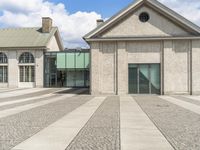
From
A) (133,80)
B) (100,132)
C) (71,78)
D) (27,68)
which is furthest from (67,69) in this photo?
(100,132)

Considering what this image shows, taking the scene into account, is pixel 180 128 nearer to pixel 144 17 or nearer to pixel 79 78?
pixel 144 17

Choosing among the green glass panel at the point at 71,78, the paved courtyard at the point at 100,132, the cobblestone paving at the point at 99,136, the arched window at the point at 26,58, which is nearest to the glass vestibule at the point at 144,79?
the paved courtyard at the point at 100,132

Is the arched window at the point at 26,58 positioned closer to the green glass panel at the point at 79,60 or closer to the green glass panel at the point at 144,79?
the green glass panel at the point at 79,60

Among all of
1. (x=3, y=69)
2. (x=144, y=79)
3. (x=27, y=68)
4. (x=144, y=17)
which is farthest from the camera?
(x=3, y=69)

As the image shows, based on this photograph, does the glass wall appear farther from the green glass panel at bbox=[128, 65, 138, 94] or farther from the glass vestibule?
the glass vestibule

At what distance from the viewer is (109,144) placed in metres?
7.89

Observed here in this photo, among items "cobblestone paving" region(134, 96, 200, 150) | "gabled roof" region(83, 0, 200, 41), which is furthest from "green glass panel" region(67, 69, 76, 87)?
"cobblestone paving" region(134, 96, 200, 150)

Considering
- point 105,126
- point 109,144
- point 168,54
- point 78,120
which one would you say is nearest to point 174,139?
point 109,144

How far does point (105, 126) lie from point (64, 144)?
9.28 ft

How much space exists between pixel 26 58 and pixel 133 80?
20.0m

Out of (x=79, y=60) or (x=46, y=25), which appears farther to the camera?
(x=46, y=25)

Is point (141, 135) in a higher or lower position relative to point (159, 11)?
lower

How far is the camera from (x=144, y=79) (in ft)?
84.9

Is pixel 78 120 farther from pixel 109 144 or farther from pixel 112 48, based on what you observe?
pixel 112 48
